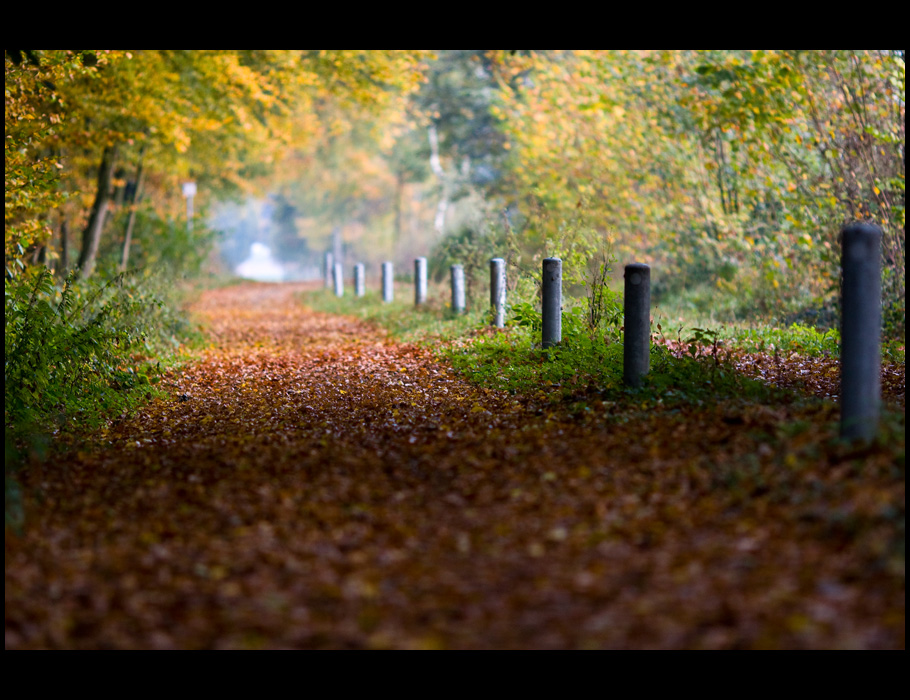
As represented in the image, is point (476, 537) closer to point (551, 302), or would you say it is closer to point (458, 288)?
point (551, 302)

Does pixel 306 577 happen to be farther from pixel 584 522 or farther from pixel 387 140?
pixel 387 140

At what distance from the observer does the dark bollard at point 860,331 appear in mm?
5156

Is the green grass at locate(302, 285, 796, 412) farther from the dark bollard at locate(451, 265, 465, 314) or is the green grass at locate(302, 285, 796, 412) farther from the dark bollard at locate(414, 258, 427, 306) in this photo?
the dark bollard at locate(414, 258, 427, 306)

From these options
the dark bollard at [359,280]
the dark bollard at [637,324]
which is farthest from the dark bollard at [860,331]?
the dark bollard at [359,280]

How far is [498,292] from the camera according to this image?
13422mm

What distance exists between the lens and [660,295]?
18.7 metres

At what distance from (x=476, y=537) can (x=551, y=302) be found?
587 cm

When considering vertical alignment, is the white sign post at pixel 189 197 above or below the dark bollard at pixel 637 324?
above

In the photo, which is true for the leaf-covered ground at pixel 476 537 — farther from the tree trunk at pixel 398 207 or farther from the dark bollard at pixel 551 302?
the tree trunk at pixel 398 207

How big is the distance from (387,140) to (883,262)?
18629 millimetres

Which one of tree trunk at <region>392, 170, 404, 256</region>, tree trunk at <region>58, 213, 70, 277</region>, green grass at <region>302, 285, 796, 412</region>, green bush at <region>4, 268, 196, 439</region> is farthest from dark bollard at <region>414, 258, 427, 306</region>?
tree trunk at <region>392, 170, 404, 256</region>

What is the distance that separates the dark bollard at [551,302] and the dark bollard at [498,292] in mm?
3030
